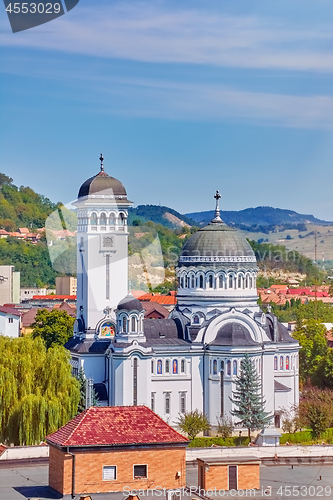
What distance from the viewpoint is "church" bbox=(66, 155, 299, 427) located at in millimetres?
56812

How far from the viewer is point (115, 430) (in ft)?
107

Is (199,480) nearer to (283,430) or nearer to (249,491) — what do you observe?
(249,491)

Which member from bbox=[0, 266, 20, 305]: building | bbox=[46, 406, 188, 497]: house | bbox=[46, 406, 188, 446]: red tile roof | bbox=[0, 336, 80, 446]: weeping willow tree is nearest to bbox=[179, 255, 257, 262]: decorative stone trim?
bbox=[0, 336, 80, 446]: weeping willow tree

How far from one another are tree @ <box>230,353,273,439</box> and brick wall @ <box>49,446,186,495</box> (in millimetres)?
24579

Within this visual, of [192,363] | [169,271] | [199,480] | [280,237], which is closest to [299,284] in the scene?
[280,237]

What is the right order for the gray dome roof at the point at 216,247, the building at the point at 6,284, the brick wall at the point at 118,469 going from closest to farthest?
the brick wall at the point at 118,469 < the gray dome roof at the point at 216,247 < the building at the point at 6,284

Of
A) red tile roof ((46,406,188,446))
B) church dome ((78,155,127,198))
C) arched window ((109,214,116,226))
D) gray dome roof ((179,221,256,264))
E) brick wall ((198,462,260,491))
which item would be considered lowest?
brick wall ((198,462,260,491))

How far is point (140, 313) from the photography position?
5666 cm

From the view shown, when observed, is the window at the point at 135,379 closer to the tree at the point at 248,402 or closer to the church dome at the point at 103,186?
the tree at the point at 248,402

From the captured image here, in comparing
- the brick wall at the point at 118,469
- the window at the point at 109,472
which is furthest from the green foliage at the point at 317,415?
the window at the point at 109,472

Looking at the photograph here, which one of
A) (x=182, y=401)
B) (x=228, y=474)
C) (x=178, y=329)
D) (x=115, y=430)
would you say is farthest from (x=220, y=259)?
(x=228, y=474)

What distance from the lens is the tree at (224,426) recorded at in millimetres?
55469

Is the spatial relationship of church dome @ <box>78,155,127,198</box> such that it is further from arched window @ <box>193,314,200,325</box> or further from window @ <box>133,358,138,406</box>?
window @ <box>133,358,138,406</box>

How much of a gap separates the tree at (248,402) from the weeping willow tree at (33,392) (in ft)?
28.1
